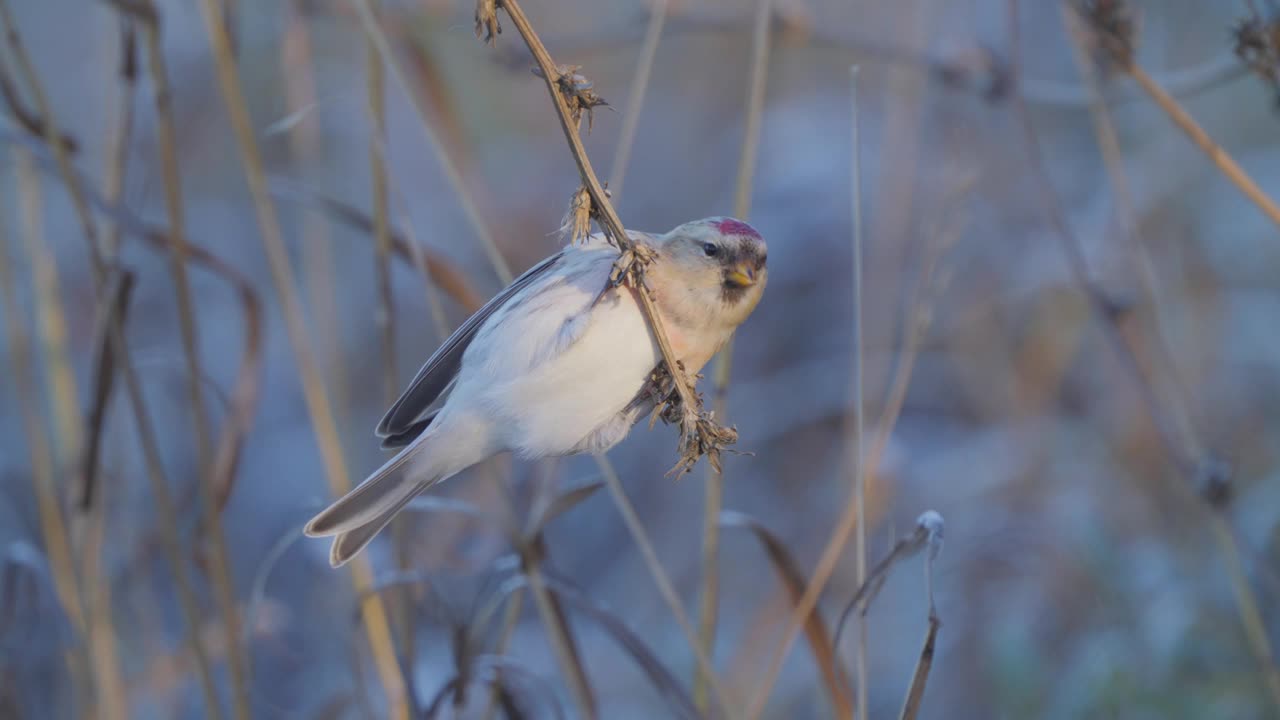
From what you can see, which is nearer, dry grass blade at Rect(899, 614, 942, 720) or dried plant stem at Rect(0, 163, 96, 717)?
dry grass blade at Rect(899, 614, 942, 720)

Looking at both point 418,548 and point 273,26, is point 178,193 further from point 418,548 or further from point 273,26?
point 273,26

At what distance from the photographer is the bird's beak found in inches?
53.1

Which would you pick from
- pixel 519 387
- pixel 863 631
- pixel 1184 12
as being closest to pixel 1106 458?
pixel 1184 12

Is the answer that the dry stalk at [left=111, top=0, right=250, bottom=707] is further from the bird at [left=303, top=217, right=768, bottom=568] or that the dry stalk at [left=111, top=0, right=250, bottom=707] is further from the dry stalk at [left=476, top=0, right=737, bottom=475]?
the dry stalk at [left=476, top=0, right=737, bottom=475]

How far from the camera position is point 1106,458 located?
368 centimetres

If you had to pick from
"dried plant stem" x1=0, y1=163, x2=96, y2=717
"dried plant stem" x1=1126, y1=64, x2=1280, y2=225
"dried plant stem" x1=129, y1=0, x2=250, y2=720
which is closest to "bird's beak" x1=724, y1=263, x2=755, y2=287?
"dried plant stem" x1=1126, y1=64, x2=1280, y2=225

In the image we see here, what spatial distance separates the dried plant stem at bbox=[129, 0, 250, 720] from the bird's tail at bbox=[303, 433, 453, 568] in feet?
1.86

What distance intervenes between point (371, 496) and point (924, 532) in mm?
680

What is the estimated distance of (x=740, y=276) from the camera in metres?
1.35

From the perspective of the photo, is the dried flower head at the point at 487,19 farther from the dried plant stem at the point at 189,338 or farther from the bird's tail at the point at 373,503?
the dried plant stem at the point at 189,338

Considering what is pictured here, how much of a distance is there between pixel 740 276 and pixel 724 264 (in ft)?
0.09

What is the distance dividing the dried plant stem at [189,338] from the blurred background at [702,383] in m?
0.01

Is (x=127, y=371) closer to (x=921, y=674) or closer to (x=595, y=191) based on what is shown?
(x=595, y=191)

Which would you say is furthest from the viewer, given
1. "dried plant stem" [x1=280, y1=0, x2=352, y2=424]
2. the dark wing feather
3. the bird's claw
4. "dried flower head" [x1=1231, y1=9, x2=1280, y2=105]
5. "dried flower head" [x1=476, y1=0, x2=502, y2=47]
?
"dried plant stem" [x1=280, y1=0, x2=352, y2=424]
